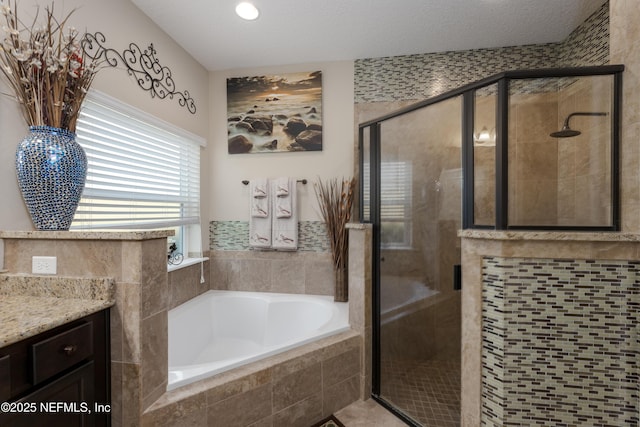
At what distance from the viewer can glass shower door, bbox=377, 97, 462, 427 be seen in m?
1.66

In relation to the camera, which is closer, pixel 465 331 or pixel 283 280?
pixel 465 331

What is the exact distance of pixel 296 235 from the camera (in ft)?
8.39

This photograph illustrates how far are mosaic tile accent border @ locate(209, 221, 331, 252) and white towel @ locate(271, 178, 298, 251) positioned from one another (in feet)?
0.30

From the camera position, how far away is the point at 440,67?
95.7 inches

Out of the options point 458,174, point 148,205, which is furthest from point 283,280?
point 458,174

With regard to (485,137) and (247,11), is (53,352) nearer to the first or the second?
(485,137)

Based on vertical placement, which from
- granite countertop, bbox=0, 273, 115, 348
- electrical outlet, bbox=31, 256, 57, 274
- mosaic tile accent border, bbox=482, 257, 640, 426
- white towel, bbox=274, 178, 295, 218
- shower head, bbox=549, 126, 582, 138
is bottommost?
mosaic tile accent border, bbox=482, 257, 640, 426

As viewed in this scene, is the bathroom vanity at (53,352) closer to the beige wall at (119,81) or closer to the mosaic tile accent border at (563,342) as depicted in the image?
the beige wall at (119,81)

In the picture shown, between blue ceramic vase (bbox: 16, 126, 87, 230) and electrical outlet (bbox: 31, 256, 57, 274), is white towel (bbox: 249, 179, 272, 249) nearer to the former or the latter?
blue ceramic vase (bbox: 16, 126, 87, 230)

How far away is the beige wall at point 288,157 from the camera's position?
2.57 metres


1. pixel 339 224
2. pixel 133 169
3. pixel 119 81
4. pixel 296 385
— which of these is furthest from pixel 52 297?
pixel 339 224

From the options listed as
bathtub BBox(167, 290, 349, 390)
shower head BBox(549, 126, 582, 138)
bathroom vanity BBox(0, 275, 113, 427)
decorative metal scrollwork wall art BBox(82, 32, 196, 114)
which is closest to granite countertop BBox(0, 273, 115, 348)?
bathroom vanity BBox(0, 275, 113, 427)

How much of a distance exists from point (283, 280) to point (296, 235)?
0.44 metres

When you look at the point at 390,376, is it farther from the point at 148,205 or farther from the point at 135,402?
the point at 148,205
